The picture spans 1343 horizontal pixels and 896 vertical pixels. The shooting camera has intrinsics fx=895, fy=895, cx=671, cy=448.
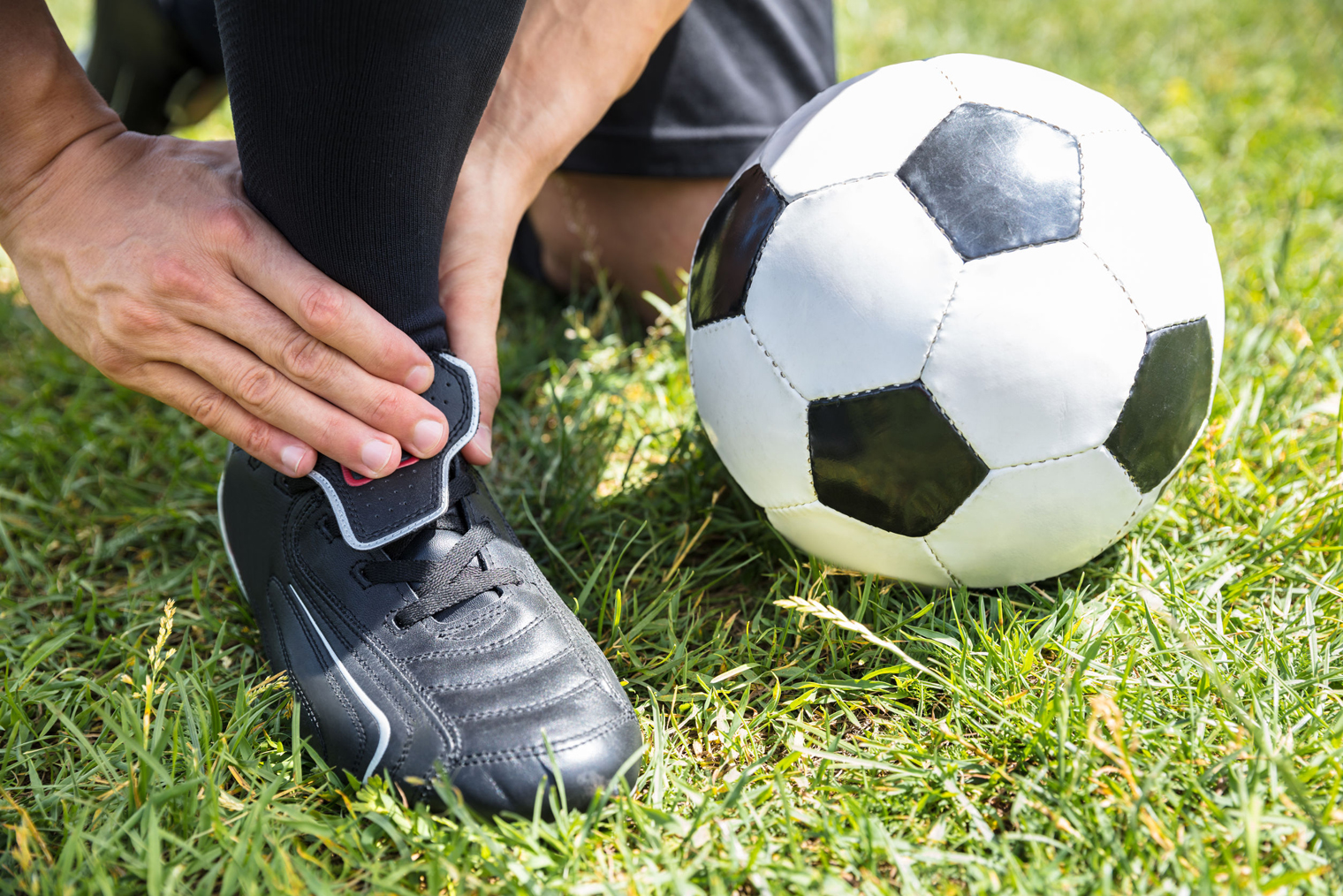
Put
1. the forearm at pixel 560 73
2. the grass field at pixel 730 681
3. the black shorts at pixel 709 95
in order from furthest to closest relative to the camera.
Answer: the black shorts at pixel 709 95
the forearm at pixel 560 73
the grass field at pixel 730 681

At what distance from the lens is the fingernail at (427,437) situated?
154 centimetres

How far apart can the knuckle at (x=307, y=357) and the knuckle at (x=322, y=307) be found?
0.14ft

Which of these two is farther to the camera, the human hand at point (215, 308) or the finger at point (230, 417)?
the finger at point (230, 417)

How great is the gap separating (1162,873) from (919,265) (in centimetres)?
92

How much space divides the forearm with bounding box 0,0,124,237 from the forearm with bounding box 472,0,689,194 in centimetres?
75

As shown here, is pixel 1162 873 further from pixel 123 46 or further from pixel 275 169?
pixel 123 46

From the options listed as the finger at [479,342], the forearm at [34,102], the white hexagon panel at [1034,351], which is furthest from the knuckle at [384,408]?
the white hexagon panel at [1034,351]

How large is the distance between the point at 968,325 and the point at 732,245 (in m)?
0.45

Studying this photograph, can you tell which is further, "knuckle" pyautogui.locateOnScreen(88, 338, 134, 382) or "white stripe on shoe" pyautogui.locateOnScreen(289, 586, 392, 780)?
"knuckle" pyautogui.locateOnScreen(88, 338, 134, 382)

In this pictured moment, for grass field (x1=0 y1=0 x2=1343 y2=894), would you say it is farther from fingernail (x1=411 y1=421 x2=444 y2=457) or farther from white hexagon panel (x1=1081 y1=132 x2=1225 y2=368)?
white hexagon panel (x1=1081 y1=132 x2=1225 y2=368)

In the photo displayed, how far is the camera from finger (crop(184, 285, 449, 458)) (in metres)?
1.49

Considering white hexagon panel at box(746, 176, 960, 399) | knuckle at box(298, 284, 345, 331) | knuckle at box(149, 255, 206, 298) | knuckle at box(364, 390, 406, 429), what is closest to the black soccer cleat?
knuckle at box(364, 390, 406, 429)

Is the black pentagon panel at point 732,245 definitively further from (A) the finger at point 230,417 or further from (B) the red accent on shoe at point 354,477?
(A) the finger at point 230,417

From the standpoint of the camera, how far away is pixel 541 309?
2.80 metres
